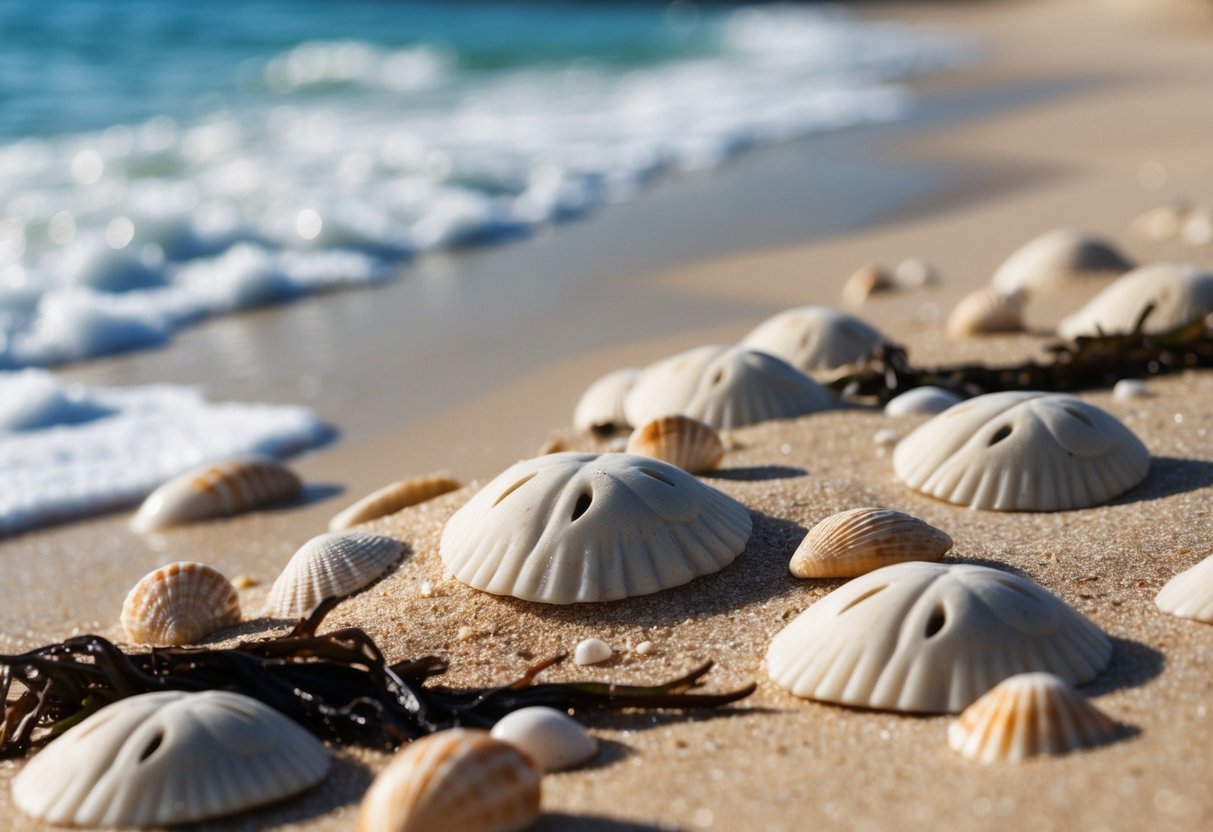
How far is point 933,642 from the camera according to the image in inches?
94.0

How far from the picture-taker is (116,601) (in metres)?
3.80

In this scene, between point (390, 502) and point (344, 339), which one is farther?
point (344, 339)

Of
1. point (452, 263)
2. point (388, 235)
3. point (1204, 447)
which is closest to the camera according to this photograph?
point (1204, 447)

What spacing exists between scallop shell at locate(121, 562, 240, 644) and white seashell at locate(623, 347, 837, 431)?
1.60 metres

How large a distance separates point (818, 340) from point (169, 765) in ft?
10.9

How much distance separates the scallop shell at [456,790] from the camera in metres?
1.99

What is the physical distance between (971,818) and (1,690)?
1.91 m

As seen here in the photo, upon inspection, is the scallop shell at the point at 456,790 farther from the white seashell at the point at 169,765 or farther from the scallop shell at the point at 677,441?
the scallop shell at the point at 677,441

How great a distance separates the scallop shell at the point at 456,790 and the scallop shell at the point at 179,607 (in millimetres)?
1180

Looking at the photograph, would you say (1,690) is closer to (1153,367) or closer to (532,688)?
(532,688)

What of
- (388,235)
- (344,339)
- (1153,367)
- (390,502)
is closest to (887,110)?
(388,235)

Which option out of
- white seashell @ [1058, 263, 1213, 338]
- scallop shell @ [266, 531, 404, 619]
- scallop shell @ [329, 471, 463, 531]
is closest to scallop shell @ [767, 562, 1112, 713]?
scallop shell @ [266, 531, 404, 619]

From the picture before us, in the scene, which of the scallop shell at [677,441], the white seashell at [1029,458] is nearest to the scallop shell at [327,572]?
the scallop shell at [677,441]

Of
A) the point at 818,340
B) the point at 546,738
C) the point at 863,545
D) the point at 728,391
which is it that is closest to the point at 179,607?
the point at 546,738
